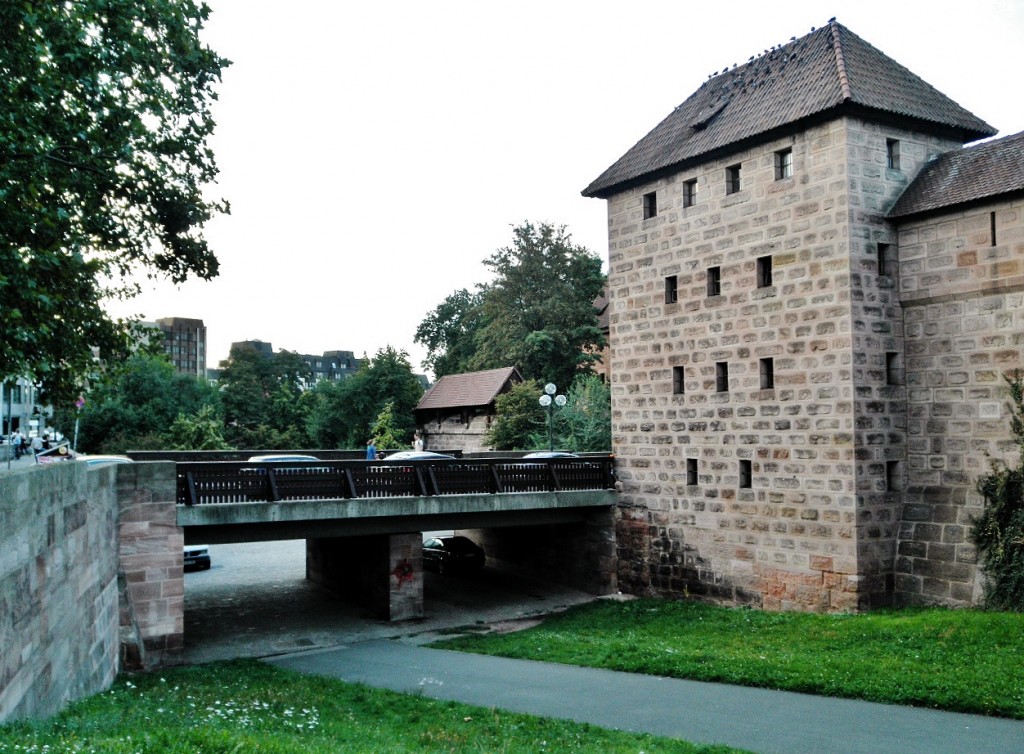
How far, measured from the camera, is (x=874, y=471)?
19.8 m

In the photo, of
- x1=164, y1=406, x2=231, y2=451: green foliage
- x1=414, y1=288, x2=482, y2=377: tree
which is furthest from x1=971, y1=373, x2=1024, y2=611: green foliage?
x1=414, y1=288, x2=482, y2=377: tree

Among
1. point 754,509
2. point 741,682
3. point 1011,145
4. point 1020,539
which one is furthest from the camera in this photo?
point 754,509

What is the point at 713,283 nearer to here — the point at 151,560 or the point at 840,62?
the point at 840,62

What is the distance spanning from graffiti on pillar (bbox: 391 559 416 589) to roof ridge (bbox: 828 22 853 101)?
49.6 feet

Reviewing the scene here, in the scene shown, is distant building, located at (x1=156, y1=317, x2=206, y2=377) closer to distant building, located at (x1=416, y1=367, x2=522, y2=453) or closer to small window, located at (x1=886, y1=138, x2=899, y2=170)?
distant building, located at (x1=416, y1=367, x2=522, y2=453)

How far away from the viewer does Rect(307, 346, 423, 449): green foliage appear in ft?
192

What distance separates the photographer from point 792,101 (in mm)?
21281

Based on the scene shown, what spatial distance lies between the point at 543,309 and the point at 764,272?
2809 cm

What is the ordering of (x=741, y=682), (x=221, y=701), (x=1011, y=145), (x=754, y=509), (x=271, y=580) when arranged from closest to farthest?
(x=221, y=701)
(x=741, y=682)
(x=1011, y=145)
(x=754, y=509)
(x=271, y=580)

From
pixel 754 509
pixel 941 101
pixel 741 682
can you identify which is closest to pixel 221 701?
pixel 741 682

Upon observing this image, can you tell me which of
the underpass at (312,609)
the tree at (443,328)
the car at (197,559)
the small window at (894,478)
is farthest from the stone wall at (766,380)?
the tree at (443,328)

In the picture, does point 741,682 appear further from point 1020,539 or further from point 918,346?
point 918,346

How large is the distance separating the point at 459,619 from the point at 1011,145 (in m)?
17.1

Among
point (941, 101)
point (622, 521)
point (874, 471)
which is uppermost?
point (941, 101)
